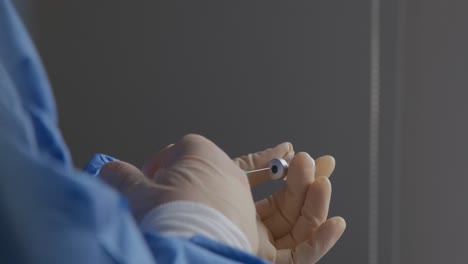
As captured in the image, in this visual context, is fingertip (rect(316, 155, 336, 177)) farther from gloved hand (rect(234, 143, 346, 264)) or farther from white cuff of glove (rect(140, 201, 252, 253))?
white cuff of glove (rect(140, 201, 252, 253))

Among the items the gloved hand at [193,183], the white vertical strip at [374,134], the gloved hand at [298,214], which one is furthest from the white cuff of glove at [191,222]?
the white vertical strip at [374,134]

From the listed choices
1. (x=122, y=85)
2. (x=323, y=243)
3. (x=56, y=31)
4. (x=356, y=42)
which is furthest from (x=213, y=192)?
(x=56, y=31)

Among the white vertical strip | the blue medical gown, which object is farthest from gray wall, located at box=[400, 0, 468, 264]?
the blue medical gown

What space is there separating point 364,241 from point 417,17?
17.5 inches

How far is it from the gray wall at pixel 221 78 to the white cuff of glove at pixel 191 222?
84cm

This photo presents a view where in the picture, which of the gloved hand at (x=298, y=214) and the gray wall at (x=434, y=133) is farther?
the gray wall at (x=434, y=133)

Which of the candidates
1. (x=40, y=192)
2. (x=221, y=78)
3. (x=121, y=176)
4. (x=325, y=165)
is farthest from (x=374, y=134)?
(x=40, y=192)

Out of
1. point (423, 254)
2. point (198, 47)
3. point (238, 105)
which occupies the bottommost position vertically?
point (423, 254)

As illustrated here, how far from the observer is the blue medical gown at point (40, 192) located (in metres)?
0.28

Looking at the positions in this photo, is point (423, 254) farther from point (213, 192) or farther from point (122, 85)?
point (213, 192)

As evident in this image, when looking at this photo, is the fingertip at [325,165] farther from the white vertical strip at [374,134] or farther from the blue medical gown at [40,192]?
the white vertical strip at [374,134]

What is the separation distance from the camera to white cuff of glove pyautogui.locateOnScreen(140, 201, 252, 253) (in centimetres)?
40

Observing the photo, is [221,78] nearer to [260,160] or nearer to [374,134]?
[374,134]

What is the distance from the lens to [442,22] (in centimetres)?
120
